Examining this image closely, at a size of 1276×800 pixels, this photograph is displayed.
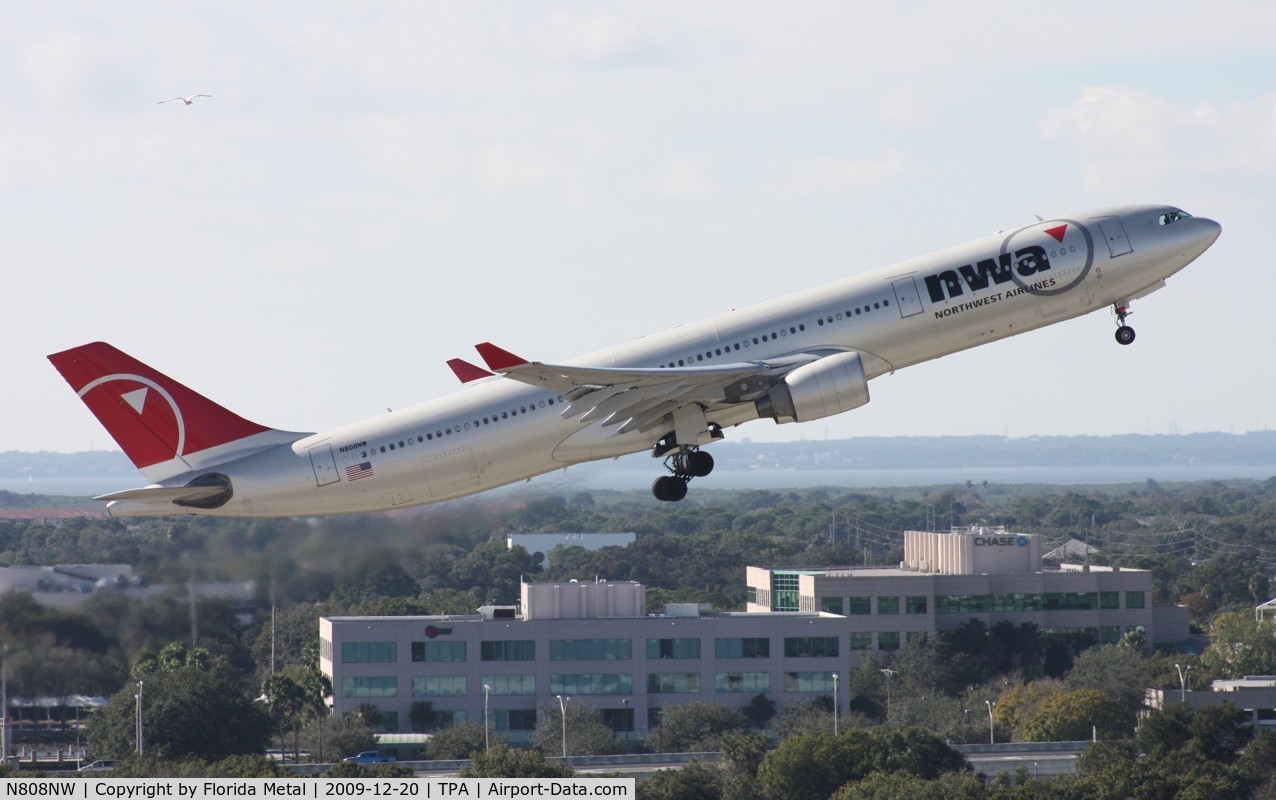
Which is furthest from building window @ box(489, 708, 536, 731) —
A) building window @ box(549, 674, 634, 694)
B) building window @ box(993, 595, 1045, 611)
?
building window @ box(993, 595, 1045, 611)

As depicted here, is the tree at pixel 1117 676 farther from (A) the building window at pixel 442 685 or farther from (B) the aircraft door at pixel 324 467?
(B) the aircraft door at pixel 324 467

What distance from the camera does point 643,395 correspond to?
45.0 metres

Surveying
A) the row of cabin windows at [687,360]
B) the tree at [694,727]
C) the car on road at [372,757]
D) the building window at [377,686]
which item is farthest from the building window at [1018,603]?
the row of cabin windows at [687,360]

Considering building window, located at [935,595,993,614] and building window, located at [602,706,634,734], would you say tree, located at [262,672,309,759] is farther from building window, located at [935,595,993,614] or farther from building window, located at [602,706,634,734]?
building window, located at [935,595,993,614]

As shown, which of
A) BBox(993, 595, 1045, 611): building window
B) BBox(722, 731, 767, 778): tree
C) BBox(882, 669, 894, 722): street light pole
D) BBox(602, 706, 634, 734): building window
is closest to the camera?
BBox(722, 731, 767, 778): tree

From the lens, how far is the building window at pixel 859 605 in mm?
122944

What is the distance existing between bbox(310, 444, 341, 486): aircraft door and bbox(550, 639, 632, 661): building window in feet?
170

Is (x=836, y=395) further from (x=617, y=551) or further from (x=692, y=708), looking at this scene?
(x=617, y=551)

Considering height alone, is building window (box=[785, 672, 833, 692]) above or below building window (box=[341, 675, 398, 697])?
below

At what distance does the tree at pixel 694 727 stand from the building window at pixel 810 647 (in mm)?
6502

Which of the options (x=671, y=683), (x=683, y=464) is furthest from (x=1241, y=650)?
(x=683, y=464)

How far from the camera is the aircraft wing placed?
43344 mm

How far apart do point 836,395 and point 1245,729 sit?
167 feet

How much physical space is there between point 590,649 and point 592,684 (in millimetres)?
2080
